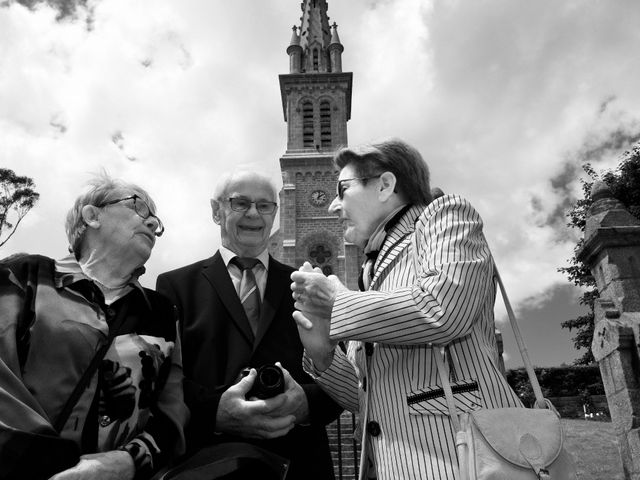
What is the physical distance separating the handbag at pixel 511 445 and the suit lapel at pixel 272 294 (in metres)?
1.21

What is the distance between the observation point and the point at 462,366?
2.02 m

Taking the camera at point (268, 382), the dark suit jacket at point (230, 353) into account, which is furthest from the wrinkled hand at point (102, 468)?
the camera at point (268, 382)

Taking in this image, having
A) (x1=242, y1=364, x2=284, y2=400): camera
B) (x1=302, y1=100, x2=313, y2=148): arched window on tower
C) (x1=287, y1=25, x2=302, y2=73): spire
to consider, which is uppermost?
(x1=287, y1=25, x2=302, y2=73): spire

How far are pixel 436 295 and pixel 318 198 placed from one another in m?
28.1

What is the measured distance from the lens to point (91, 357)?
80.9 inches

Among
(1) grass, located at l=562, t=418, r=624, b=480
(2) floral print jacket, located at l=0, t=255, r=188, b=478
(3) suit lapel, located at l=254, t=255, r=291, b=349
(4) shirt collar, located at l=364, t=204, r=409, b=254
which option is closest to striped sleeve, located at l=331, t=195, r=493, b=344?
(4) shirt collar, located at l=364, t=204, r=409, b=254

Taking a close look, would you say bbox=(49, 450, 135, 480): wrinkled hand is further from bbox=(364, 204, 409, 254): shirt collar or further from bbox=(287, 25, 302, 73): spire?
bbox=(287, 25, 302, 73): spire

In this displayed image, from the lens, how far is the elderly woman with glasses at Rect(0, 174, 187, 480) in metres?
1.75

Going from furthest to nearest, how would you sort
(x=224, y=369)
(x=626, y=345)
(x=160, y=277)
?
(x=626, y=345) < (x=160, y=277) < (x=224, y=369)

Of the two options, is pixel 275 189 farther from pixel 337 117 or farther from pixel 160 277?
pixel 337 117

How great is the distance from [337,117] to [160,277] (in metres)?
30.4

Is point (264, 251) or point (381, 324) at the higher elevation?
point (264, 251)

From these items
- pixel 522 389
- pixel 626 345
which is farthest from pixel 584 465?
pixel 522 389

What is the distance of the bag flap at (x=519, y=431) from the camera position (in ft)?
5.72
